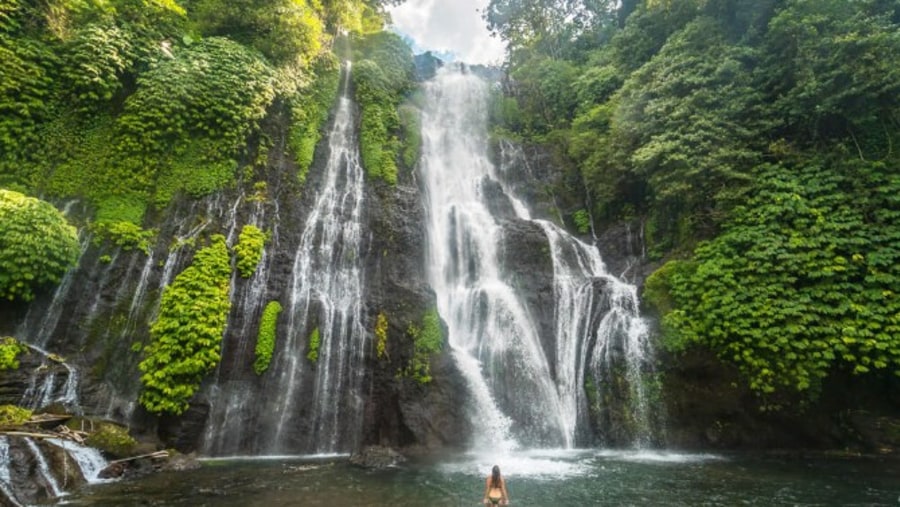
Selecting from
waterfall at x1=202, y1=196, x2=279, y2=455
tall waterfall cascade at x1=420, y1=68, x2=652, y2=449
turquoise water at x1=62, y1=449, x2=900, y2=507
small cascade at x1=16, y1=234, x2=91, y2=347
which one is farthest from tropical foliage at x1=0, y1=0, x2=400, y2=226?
turquoise water at x1=62, y1=449, x2=900, y2=507

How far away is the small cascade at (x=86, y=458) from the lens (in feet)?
27.7

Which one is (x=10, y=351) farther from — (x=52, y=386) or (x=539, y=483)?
(x=539, y=483)

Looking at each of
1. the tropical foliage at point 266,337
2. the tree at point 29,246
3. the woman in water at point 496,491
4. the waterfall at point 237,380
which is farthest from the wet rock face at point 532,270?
the tree at point 29,246

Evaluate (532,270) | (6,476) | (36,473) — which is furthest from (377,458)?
(532,270)

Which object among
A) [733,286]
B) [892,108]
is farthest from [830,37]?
[733,286]

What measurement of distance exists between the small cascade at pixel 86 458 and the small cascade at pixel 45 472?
492 mm

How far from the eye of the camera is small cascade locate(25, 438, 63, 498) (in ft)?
24.6

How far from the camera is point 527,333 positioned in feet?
47.1

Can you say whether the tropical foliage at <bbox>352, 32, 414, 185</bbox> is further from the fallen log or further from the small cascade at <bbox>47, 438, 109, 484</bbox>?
the small cascade at <bbox>47, 438, 109, 484</bbox>

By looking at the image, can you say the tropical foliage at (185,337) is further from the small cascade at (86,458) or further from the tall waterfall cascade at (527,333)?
the tall waterfall cascade at (527,333)

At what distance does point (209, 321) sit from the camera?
12.0m


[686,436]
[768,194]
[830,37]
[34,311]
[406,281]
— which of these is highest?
[830,37]

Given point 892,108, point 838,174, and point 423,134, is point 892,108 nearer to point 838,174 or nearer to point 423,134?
point 838,174

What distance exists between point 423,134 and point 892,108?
1714 cm
